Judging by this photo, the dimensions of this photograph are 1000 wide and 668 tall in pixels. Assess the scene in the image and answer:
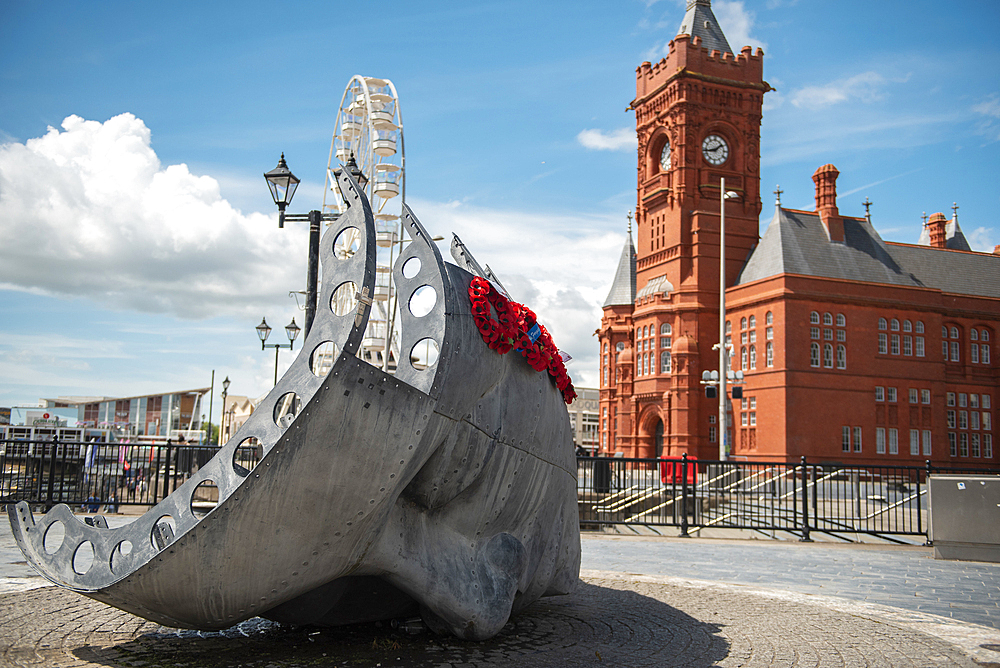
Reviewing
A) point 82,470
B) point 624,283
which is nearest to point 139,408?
point 624,283

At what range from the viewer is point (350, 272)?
4.77 meters

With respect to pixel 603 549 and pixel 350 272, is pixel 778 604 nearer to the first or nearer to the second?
pixel 603 549

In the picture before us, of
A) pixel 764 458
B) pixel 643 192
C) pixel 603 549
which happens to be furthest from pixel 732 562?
pixel 643 192

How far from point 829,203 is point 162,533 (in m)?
47.2

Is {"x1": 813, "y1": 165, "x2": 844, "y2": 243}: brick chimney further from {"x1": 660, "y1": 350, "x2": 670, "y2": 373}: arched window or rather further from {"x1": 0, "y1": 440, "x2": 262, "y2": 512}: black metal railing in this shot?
{"x1": 0, "y1": 440, "x2": 262, "y2": 512}: black metal railing

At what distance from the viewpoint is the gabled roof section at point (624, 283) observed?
189 ft

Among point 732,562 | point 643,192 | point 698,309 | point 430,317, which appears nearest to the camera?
point 430,317

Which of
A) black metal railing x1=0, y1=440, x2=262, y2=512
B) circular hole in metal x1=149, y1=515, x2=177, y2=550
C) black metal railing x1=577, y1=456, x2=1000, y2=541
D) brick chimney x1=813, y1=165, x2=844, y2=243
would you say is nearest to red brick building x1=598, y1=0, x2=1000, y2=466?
brick chimney x1=813, y1=165, x2=844, y2=243

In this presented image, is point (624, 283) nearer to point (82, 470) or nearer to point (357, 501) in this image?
point (82, 470)

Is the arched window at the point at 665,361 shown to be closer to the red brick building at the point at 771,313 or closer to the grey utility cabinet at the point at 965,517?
the red brick building at the point at 771,313

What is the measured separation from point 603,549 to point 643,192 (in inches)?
1670

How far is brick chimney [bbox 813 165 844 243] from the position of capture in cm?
4531

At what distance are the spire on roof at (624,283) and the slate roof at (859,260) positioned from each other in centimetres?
1168

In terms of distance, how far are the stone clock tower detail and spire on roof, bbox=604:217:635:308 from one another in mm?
5732
